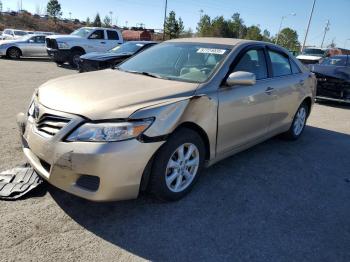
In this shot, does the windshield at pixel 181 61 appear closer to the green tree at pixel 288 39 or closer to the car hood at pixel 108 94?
the car hood at pixel 108 94

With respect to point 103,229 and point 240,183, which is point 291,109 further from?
point 103,229

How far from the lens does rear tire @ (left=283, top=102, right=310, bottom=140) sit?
5906mm

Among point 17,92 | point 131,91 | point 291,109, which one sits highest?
point 131,91

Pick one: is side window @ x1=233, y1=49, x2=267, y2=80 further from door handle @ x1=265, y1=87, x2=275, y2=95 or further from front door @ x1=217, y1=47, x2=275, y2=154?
door handle @ x1=265, y1=87, x2=275, y2=95

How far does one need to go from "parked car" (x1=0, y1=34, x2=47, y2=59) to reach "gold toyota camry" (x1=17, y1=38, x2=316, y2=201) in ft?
53.1

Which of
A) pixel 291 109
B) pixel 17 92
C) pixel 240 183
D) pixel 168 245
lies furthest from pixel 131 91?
pixel 17 92

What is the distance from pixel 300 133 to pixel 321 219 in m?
3.00

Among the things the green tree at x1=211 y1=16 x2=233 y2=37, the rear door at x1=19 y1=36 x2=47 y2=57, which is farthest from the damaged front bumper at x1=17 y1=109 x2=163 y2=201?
the green tree at x1=211 y1=16 x2=233 y2=37

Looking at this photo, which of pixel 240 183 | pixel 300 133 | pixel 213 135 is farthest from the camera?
pixel 300 133

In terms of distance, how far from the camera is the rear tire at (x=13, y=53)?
18594 millimetres

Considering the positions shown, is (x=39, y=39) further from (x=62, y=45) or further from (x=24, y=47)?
(x=62, y=45)

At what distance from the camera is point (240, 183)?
13.7 feet

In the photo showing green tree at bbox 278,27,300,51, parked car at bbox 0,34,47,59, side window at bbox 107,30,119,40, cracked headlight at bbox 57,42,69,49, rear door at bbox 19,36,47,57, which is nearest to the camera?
cracked headlight at bbox 57,42,69,49

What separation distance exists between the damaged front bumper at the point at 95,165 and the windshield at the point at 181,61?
1211mm
